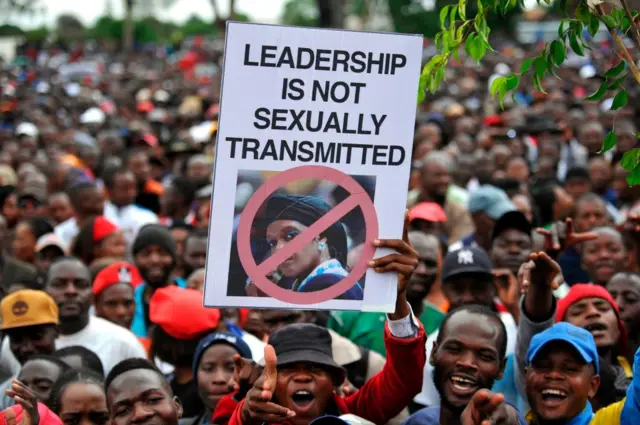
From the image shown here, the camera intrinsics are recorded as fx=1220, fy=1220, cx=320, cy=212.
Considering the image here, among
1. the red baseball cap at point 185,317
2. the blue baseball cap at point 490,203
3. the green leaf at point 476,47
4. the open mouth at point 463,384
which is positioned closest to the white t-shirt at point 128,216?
the blue baseball cap at point 490,203

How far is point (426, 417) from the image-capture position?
15.6ft

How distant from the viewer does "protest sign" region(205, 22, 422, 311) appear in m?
4.11

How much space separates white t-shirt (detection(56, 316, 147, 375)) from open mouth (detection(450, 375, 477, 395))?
230 cm

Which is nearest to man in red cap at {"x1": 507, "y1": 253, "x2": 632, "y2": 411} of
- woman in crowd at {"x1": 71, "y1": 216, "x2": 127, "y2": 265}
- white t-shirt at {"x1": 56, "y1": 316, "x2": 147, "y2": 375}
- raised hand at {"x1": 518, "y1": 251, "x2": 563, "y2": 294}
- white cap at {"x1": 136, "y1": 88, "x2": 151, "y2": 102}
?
raised hand at {"x1": 518, "y1": 251, "x2": 563, "y2": 294}

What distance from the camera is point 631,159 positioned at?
13.0 ft

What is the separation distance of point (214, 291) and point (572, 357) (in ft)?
5.12

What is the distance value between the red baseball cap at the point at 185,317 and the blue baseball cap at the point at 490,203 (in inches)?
117

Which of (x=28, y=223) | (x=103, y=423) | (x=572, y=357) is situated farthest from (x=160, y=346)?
(x=28, y=223)

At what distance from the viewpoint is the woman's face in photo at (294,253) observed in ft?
13.6

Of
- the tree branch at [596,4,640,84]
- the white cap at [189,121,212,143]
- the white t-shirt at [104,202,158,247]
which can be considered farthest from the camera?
the white cap at [189,121,212,143]

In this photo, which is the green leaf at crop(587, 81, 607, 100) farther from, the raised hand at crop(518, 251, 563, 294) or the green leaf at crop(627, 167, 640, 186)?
the raised hand at crop(518, 251, 563, 294)

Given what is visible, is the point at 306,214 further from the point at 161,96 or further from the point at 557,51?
the point at 161,96

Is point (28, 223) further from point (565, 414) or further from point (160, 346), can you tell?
point (565, 414)

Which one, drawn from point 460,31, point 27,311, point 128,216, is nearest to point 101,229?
point 128,216
